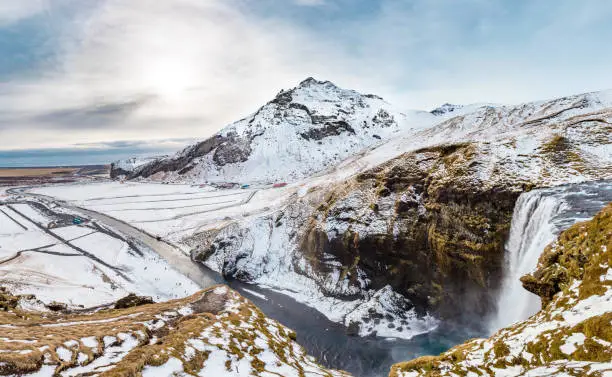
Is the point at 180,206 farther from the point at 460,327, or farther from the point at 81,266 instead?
the point at 460,327

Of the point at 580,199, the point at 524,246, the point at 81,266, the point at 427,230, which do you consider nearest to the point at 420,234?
the point at 427,230

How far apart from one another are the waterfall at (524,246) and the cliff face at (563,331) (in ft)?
26.5

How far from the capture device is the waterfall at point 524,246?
70.9ft

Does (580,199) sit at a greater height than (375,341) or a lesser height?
greater

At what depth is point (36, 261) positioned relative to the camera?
53.4 metres

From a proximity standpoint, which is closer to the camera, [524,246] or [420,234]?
[524,246]

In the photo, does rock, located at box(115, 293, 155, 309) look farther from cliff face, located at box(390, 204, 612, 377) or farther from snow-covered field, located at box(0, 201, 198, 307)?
cliff face, located at box(390, 204, 612, 377)

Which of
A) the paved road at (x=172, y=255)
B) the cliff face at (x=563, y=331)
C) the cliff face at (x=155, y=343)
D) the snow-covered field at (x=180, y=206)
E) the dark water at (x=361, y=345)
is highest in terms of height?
the cliff face at (x=563, y=331)

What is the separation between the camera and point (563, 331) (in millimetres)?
9578

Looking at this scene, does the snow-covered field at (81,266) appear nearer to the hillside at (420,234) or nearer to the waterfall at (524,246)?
the hillside at (420,234)

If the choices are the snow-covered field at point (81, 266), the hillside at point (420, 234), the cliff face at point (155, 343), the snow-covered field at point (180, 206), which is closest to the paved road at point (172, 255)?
the snow-covered field at point (81, 266)

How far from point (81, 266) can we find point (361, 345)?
161 feet

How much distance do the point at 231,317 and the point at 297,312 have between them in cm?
2563

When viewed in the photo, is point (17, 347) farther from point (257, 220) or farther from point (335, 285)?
point (257, 220)
